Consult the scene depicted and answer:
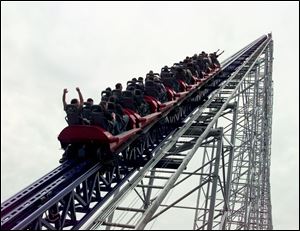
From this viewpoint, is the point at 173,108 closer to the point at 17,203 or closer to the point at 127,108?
the point at 127,108

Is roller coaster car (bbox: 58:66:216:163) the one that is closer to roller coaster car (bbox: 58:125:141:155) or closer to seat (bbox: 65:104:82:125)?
roller coaster car (bbox: 58:125:141:155)

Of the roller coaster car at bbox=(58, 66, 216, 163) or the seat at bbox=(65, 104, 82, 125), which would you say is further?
the seat at bbox=(65, 104, 82, 125)

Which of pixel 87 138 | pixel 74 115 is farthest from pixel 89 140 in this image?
pixel 74 115

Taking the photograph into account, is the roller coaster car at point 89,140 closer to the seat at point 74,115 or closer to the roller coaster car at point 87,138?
the roller coaster car at point 87,138

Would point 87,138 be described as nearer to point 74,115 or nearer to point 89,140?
point 89,140

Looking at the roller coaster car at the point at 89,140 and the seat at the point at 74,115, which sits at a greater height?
the seat at the point at 74,115

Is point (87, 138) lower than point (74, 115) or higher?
lower

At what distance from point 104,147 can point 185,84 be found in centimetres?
407

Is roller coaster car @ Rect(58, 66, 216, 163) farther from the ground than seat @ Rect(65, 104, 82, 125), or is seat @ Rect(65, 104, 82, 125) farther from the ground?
seat @ Rect(65, 104, 82, 125)

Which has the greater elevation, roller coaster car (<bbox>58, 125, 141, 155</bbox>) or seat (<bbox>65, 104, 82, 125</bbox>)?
seat (<bbox>65, 104, 82, 125</bbox>)

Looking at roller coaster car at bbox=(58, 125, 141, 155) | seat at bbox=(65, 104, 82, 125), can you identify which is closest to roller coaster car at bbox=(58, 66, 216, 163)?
roller coaster car at bbox=(58, 125, 141, 155)

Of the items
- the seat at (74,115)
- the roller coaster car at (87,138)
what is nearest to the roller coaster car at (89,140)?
the roller coaster car at (87,138)

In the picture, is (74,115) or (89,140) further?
(74,115)

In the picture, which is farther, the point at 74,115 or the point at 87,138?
the point at 74,115
